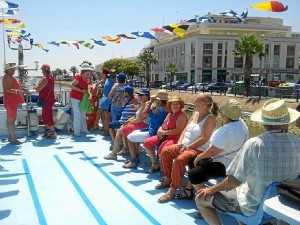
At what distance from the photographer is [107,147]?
621 centimetres

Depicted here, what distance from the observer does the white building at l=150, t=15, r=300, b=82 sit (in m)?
64.4

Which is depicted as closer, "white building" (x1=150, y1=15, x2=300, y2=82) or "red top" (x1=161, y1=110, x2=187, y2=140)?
"red top" (x1=161, y1=110, x2=187, y2=140)

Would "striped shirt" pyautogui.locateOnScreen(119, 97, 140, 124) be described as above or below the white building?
below

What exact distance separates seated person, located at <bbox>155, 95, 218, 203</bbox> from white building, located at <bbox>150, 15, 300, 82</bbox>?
61.8 meters

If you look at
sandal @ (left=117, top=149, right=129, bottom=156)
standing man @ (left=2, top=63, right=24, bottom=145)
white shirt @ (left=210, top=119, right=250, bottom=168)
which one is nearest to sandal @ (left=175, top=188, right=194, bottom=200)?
white shirt @ (left=210, top=119, right=250, bottom=168)

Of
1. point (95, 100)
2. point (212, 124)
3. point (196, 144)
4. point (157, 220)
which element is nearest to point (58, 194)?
point (157, 220)

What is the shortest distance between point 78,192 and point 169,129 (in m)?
1.36

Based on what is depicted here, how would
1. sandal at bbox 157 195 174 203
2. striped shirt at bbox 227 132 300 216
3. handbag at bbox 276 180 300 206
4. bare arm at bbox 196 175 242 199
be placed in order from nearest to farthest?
handbag at bbox 276 180 300 206 < striped shirt at bbox 227 132 300 216 < bare arm at bbox 196 175 242 199 < sandal at bbox 157 195 174 203

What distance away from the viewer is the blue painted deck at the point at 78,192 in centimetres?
321

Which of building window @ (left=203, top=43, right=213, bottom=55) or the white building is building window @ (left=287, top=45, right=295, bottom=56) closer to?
the white building

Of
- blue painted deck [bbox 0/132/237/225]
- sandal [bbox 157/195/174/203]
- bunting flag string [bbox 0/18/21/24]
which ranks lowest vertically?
blue painted deck [bbox 0/132/237/225]

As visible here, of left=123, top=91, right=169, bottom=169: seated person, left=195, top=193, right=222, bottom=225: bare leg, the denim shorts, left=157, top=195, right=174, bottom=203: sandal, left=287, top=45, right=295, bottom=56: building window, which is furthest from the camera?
left=287, top=45, right=295, bottom=56: building window

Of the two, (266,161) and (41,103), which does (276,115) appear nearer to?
(266,161)

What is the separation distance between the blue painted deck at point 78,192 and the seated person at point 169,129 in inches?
20.3
